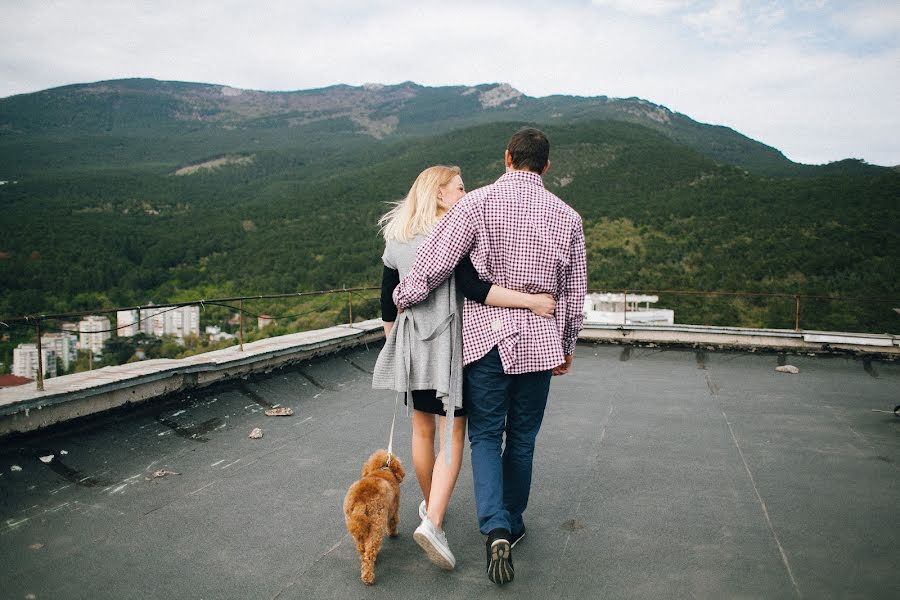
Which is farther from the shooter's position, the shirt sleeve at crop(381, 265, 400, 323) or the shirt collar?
the shirt sleeve at crop(381, 265, 400, 323)

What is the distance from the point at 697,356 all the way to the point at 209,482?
239 inches

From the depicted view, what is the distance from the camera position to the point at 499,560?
2.16 m

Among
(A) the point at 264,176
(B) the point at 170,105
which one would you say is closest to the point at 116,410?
(A) the point at 264,176

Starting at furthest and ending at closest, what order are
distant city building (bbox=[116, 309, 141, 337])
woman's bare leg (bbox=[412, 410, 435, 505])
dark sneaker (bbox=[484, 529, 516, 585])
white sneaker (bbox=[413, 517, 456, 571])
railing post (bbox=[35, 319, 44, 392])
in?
1. distant city building (bbox=[116, 309, 141, 337])
2. railing post (bbox=[35, 319, 44, 392])
3. woman's bare leg (bbox=[412, 410, 435, 505])
4. white sneaker (bbox=[413, 517, 456, 571])
5. dark sneaker (bbox=[484, 529, 516, 585])

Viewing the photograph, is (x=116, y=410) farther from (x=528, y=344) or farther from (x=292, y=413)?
(x=528, y=344)

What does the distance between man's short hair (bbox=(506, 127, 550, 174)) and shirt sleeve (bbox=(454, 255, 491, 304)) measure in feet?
1.49

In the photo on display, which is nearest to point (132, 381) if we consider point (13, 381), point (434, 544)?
point (434, 544)

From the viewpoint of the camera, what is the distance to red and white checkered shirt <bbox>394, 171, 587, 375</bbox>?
2285 mm

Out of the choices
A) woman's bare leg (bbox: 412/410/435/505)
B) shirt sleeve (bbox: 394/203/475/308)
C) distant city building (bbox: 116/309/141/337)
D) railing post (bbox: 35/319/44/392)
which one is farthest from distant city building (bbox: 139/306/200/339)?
shirt sleeve (bbox: 394/203/475/308)

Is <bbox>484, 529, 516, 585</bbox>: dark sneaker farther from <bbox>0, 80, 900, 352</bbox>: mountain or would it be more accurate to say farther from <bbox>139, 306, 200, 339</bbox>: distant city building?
<bbox>139, 306, 200, 339</bbox>: distant city building

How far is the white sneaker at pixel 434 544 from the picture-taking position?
7.39ft

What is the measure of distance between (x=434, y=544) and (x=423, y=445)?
1.53 feet

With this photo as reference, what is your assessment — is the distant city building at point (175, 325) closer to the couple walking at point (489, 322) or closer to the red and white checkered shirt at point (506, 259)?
the couple walking at point (489, 322)

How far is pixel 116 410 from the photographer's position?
4039mm
